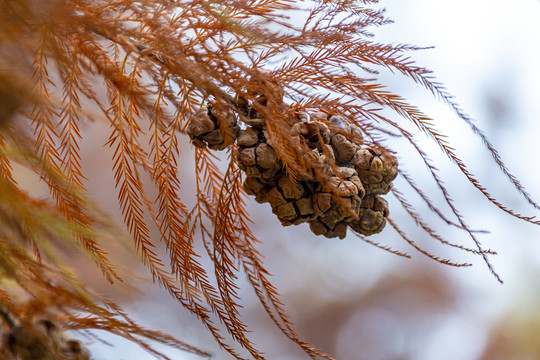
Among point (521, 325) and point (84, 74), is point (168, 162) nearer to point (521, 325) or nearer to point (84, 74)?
point (84, 74)

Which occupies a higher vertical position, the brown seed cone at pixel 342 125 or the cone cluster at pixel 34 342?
the brown seed cone at pixel 342 125

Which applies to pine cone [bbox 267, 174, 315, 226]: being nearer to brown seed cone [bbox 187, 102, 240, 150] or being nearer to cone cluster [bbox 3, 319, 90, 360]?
brown seed cone [bbox 187, 102, 240, 150]

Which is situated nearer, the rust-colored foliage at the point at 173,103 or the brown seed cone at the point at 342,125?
the rust-colored foliage at the point at 173,103

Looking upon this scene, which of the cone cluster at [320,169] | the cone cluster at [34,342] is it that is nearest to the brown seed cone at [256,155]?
the cone cluster at [320,169]

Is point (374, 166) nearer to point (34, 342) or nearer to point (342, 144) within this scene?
point (342, 144)

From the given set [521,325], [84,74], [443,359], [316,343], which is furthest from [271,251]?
[84,74]

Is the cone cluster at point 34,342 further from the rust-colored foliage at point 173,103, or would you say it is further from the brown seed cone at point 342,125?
the brown seed cone at point 342,125

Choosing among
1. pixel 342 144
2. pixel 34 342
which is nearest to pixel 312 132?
pixel 342 144
